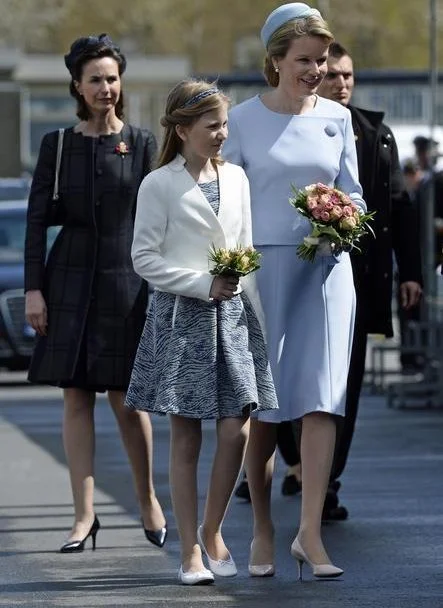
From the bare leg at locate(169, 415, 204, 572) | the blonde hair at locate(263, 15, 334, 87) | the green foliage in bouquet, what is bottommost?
the bare leg at locate(169, 415, 204, 572)

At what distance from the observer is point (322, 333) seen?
7488mm

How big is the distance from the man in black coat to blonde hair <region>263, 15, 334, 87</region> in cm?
157

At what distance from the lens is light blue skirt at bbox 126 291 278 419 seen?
285 inches

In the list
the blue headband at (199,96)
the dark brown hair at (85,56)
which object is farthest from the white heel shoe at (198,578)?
the dark brown hair at (85,56)

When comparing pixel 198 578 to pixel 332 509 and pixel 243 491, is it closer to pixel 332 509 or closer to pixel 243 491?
pixel 332 509

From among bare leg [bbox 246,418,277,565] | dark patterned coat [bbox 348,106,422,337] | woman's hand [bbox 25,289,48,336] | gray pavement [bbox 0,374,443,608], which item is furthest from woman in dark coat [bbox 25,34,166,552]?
dark patterned coat [bbox 348,106,422,337]

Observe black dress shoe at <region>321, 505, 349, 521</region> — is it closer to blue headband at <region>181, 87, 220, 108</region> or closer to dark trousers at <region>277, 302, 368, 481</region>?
dark trousers at <region>277, 302, 368, 481</region>

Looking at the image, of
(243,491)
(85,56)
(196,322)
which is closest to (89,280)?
(85,56)

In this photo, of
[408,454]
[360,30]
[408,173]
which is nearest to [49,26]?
[360,30]

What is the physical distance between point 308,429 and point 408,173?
15326 millimetres

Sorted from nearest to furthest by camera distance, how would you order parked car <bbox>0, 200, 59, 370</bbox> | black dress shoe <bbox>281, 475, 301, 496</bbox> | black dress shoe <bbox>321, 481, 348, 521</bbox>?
black dress shoe <bbox>321, 481, 348, 521</bbox> → black dress shoe <bbox>281, 475, 301, 496</bbox> → parked car <bbox>0, 200, 59, 370</bbox>

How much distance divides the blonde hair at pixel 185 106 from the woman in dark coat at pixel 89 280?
94 cm

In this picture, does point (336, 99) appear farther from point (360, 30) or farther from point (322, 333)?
point (360, 30)

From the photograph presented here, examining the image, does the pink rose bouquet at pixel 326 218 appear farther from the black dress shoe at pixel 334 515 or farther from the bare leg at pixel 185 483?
the black dress shoe at pixel 334 515
